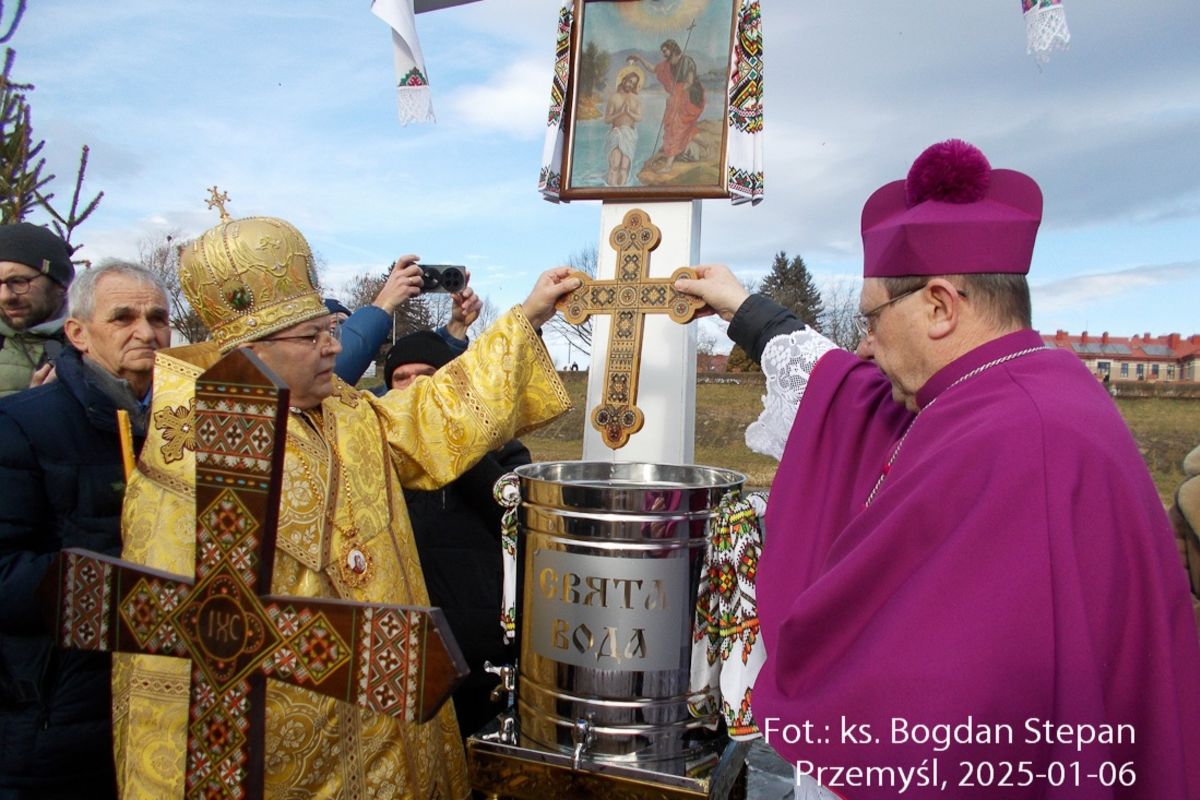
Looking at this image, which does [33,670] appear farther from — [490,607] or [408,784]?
[490,607]

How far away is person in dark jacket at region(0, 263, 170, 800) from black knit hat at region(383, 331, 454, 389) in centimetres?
118

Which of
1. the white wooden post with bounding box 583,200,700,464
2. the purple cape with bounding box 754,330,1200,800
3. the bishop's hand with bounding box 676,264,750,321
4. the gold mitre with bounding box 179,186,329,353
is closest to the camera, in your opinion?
the purple cape with bounding box 754,330,1200,800

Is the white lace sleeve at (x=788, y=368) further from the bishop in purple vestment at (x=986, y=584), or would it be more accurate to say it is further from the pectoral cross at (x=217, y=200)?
the pectoral cross at (x=217, y=200)

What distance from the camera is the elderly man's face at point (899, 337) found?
1.67m

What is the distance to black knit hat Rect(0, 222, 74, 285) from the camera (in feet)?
9.25

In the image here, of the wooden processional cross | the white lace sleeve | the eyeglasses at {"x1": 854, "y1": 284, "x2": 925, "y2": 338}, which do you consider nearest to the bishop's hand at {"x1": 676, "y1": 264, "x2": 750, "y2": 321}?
the white lace sleeve

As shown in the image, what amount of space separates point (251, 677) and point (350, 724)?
649mm

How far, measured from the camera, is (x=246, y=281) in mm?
1985

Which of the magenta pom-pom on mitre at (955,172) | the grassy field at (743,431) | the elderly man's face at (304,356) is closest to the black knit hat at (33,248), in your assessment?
the elderly man's face at (304,356)

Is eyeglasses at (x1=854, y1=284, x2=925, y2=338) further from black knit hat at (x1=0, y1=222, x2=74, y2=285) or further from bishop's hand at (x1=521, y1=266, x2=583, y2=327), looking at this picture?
black knit hat at (x1=0, y1=222, x2=74, y2=285)

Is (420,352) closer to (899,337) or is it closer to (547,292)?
(547,292)

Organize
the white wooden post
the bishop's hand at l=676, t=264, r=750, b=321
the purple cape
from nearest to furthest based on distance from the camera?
1. the purple cape
2. the bishop's hand at l=676, t=264, r=750, b=321
3. the white wooden post

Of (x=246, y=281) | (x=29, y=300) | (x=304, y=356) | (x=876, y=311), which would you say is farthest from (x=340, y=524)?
(x=29, y=300)

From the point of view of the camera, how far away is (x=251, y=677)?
1.43 m
